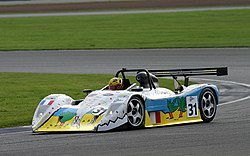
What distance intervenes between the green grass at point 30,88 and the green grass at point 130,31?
38.0ft

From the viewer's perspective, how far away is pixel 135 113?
1485 cm

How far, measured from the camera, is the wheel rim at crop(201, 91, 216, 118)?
641 inches

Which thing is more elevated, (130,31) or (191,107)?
(130,31)

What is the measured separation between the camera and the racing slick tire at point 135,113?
48.5 feet

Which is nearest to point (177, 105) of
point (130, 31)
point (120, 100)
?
point (120, 100)

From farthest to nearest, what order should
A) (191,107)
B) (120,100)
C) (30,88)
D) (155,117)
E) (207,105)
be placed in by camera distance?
(30,88)
(207,105)
(191,107)
(155,117)
(120,100)

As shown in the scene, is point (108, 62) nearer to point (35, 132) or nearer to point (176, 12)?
point (35, 132)

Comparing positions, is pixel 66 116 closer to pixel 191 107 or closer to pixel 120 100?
pixel 120 100

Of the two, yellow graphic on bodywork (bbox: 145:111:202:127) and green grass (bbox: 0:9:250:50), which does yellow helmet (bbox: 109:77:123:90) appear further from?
green grass (bbox: 0:9:250:50)

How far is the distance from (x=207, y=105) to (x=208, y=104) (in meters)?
0.03

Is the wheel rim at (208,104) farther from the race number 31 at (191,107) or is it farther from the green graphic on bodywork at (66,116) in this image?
the green graphic on bodywork at (66,116)

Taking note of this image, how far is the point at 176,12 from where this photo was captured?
62.8m

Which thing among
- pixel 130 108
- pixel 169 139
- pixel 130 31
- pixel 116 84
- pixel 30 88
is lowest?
pixel 169 139

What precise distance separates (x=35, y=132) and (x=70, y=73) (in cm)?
1499
